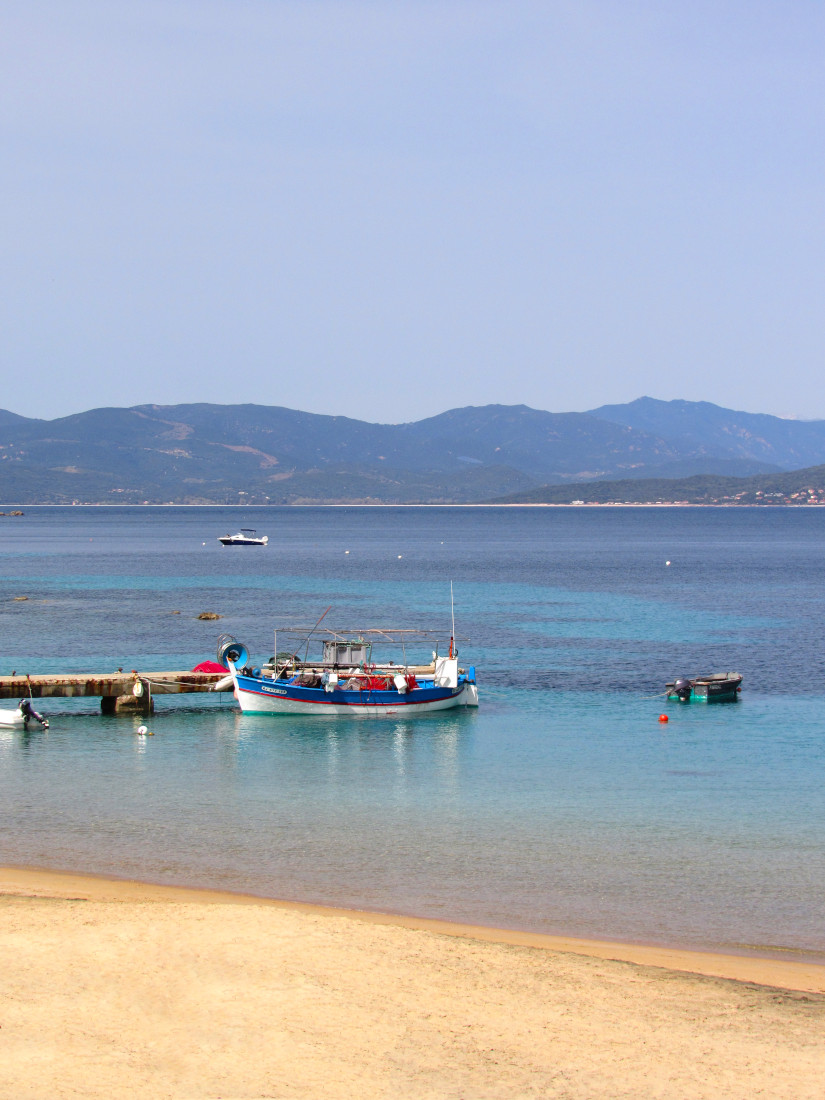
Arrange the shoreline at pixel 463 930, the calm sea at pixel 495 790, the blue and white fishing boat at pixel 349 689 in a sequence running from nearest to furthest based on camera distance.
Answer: the shoreline at pixel 463 930
the calm sea at pixel 495 790
the blue and white fishing boat at pixel 349 689

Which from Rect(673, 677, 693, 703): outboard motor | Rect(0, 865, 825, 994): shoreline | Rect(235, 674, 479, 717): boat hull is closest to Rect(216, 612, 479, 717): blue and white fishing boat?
Rect(235, 674, 479, 717): boat hull

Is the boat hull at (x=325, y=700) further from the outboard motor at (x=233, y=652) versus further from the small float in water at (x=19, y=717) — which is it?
the small float in water at (x=19, y=717)

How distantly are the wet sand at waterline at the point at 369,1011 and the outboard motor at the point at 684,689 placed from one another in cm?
3254

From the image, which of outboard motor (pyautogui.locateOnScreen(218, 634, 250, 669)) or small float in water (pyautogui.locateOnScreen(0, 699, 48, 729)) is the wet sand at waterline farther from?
outboard motor (pyautogui.locateOnScreen(218, 634, 250, 669))

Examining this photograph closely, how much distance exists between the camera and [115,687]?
52.2 m

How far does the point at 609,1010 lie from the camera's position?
61.8 feet

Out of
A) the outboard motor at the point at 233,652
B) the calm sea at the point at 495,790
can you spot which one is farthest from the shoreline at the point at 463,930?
the outboard motor at the point at 233,652

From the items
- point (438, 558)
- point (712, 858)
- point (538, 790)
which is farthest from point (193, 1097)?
point (438, 558)

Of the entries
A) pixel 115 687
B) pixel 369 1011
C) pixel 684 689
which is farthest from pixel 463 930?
pixel 684 689

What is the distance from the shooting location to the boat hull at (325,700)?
2018 inches

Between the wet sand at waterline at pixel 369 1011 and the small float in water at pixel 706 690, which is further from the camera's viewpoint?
the small float in water at pixel 706 690

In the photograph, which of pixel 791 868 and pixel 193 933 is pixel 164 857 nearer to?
pixel 193 933

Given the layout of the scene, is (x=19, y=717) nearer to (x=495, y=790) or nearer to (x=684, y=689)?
(x=495, y=790)

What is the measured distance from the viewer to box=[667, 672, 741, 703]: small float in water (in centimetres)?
5447
